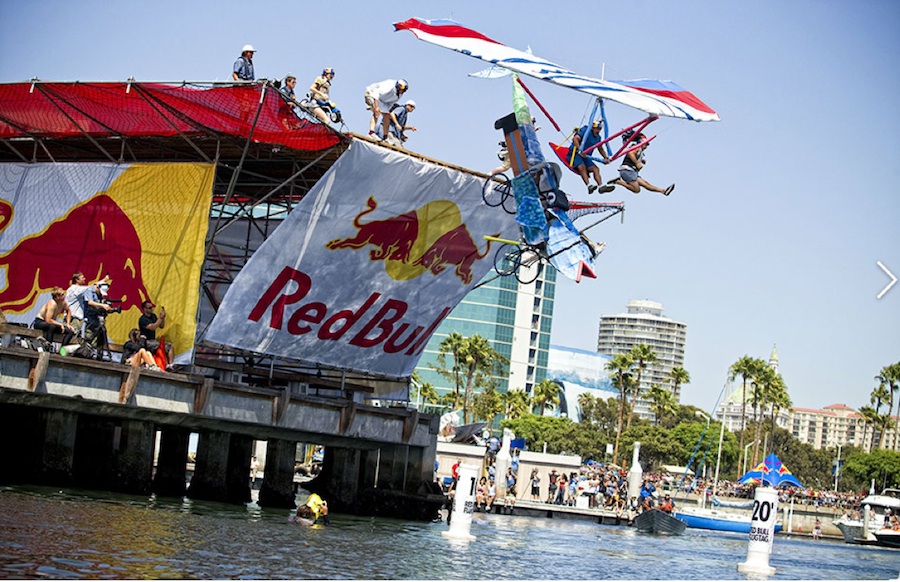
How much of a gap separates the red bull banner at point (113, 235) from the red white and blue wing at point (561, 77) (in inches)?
270

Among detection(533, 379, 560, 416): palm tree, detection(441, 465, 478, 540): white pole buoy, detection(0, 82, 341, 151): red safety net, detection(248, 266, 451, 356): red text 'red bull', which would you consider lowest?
detection(441, 465, 478, 540): white pole buoy

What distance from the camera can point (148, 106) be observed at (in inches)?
1201

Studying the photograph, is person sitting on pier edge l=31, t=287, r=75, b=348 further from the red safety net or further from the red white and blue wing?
the red white and blue wing

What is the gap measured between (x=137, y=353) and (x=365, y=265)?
6501mm

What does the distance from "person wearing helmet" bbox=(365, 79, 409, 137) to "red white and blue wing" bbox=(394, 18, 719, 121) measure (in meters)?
3.83

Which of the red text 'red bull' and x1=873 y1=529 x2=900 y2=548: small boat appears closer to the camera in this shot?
the red text 'red bull'

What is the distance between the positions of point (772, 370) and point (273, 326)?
104m

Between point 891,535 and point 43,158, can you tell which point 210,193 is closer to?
point 43,158

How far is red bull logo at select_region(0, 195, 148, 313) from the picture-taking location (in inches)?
1243

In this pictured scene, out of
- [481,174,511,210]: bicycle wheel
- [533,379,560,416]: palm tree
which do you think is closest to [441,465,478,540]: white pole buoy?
[481,174,511,210]: bicycle wheel

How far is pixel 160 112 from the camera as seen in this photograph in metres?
29.6

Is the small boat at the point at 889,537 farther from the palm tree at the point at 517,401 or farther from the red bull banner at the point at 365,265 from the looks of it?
the palm tree at the point at 517,401

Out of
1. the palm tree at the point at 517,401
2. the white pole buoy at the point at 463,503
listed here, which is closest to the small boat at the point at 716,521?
the white pole buoy at the point at 463,503

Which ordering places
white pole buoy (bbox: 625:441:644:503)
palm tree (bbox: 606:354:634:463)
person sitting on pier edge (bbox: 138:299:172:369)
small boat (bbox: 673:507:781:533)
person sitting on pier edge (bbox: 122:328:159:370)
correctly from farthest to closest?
1. palm tree (bbox: 606:354:634:463)
2. small boat (bbox: 673:507:781:533)
3. white pole buoy (bbox: 625:441:644:503)
4. person sitting on pier edge (bbox: 138:299:172:369)
5. person sitting on pier edge (bbox: 122:328:159:370)
